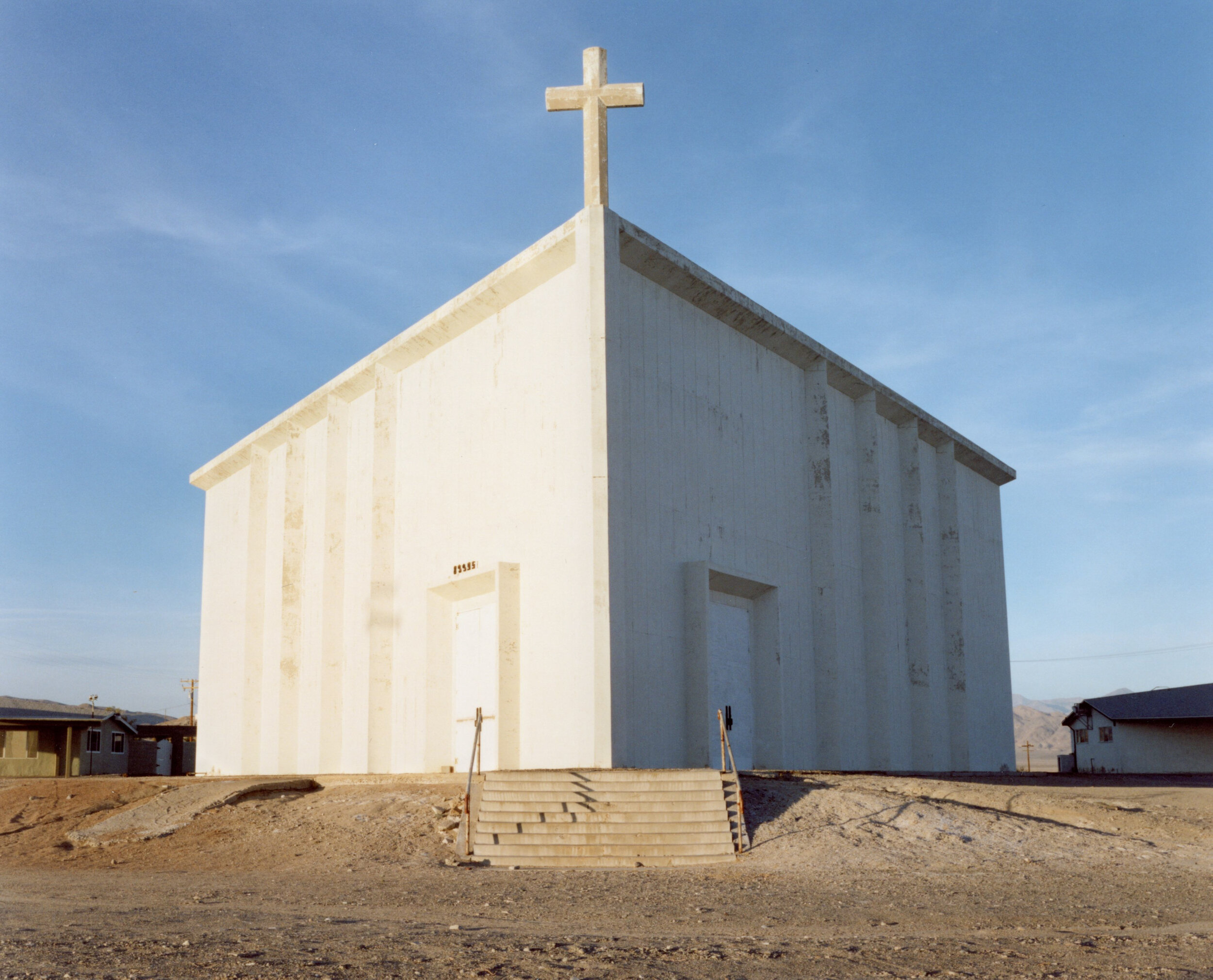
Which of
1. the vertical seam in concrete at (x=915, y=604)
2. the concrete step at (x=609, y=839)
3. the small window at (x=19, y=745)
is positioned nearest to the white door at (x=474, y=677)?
the concrete step at (x=609, y=839)

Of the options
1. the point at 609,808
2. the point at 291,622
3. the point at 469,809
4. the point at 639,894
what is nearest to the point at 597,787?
the point at 609,808

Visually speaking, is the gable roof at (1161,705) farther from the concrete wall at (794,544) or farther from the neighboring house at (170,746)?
the neighboring house at (170,746)

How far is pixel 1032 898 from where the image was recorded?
994cm

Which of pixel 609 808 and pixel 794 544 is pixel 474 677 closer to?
pixel 794 544

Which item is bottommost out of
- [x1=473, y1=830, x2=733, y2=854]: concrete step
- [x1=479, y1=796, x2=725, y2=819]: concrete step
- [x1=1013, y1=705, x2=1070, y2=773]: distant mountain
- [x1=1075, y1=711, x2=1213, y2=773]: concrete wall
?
[x1=1013, y1=705, x2=1070, y2=773]: distant mountain

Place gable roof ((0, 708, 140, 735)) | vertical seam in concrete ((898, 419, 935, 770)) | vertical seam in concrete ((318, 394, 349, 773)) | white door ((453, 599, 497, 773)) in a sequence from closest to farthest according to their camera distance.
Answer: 1. white door ((453, 599, 497, 773))
2. vertical seam in concrete ((318, 394, 349, 773))
3. vertical seam in concrete ((898, 419, 935, 770))
4. gable roof ((0, 708, 140, 735))

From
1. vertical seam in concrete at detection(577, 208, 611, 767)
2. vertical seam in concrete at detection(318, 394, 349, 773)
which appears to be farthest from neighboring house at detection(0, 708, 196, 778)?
vertical seam in concrete at detection(577, 208, 611, 767)

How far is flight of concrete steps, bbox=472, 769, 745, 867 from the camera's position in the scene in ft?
40.3

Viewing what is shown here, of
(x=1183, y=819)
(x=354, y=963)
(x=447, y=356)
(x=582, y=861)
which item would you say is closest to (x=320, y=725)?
(x=447, y=356)

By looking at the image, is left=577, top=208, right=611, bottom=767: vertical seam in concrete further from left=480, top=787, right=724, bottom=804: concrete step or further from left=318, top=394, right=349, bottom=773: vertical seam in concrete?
left=318, top=394, right=349, bottom=773: vertical seam in concrete

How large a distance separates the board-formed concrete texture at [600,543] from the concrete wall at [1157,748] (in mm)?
15344

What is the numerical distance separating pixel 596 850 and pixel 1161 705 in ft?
117

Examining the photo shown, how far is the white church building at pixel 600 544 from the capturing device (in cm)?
1783

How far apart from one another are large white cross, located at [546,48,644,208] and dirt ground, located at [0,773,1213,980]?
1018 cm
